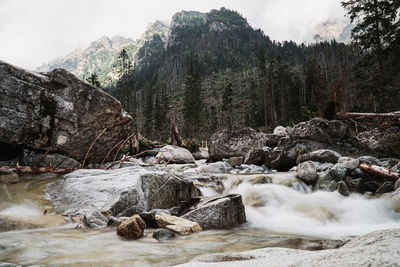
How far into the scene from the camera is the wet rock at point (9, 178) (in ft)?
17.5

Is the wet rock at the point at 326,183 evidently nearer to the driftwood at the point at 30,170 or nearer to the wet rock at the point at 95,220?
the wet rock at the point at 95,220

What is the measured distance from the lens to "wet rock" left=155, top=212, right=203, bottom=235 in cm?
421

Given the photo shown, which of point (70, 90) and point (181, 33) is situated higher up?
point (181, 33)

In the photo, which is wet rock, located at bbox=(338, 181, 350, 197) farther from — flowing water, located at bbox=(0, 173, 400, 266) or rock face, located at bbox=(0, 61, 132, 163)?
rock face, located at bbox=(0, 61, 132, 163)

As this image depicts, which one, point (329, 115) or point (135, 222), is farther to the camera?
point (329, 115)

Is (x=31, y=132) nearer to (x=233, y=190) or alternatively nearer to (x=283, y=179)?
(x=233, y=190)

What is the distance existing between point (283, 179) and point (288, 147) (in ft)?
14.2

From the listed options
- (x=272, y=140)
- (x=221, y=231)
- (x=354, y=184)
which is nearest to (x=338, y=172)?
(x=354, y=184)

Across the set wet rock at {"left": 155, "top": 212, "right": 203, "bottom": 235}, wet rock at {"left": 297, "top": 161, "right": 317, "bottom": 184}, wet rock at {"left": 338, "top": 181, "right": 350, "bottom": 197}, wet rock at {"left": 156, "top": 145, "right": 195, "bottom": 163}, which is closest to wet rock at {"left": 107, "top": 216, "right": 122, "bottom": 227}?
wet rock at {"left": 155, "top": 212, "right": 203, "bottom": 235}

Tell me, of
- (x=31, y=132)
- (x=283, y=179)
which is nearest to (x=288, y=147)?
(x=283, y=179)

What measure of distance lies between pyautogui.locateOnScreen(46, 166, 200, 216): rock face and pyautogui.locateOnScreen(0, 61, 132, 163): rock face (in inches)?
75.7

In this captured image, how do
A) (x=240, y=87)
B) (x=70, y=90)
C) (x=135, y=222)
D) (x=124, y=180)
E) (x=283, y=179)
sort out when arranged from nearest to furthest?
(x=135, y=222) → (x=124, y=180) → (x=70, y=90) → (x=283, y=179) → (x=240, y=87)

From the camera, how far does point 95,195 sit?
513 centimetres

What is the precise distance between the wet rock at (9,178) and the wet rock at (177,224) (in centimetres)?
371
